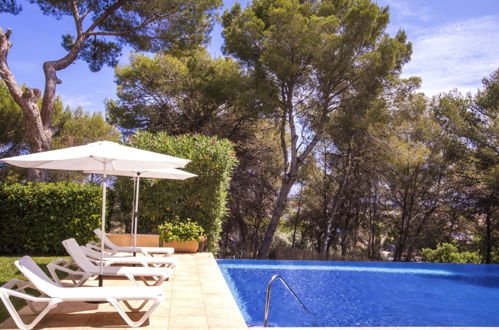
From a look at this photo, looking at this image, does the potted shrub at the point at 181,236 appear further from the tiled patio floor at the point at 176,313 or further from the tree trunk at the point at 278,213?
the tree trunk at the point at 278,213

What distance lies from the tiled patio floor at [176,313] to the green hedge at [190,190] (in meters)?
4.56

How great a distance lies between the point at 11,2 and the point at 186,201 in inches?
385

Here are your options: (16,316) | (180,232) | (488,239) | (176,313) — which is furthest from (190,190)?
(488,239)

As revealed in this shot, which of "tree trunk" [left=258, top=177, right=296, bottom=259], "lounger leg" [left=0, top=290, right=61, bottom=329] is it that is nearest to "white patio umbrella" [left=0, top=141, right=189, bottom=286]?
"lounger leg" [left=0, top=290, right=61, bottom=329]

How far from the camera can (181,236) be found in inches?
443

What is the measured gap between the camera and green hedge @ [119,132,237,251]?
39.1 ft

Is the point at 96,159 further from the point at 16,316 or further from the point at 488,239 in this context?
the point at 488,239

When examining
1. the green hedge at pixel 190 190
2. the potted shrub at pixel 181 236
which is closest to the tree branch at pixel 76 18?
the green hedge at pixel 190 190

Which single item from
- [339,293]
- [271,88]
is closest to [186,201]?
[339,293]

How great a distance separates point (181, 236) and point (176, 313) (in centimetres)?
578

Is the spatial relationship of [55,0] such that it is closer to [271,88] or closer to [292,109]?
[271,88]

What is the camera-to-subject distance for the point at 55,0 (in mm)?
16203

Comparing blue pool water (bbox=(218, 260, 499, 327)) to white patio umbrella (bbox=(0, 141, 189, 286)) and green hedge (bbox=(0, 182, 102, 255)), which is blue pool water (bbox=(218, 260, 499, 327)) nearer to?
white patio umbrella (bbox=(0, 141, 189, 286))

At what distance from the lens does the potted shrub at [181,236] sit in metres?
11.2
